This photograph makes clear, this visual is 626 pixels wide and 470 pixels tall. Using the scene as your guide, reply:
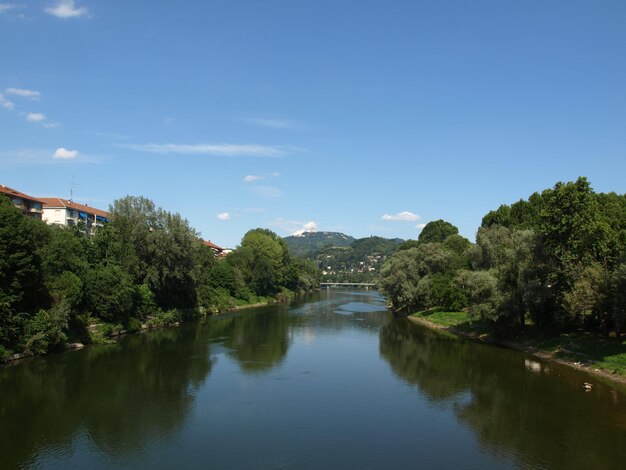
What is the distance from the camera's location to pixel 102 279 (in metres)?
45.6

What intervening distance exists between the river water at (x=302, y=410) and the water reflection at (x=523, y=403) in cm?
9

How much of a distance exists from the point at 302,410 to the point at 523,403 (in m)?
12.5

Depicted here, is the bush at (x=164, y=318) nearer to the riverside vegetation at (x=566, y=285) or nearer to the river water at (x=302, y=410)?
the river water at (x=302, y=410)

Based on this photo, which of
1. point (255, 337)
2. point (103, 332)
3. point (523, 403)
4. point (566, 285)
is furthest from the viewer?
point (255, 337)

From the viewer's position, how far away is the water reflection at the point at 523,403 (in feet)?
67.4

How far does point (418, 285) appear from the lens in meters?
71.4

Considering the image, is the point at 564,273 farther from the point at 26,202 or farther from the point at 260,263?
the point at 26,202

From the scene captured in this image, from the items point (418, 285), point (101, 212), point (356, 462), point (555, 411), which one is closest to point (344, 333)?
point (418, 285)

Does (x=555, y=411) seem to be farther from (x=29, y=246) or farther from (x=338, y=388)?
(x=29, y=246)

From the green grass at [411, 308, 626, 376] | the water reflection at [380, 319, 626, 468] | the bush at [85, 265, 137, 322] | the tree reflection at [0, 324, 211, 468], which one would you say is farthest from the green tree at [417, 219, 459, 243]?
the tree reflection at [0, 324, 211, 468]

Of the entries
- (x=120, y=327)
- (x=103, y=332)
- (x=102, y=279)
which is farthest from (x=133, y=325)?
(x=102, y=279)

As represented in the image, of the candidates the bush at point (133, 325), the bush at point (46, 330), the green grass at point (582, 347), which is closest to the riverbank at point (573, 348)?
the green grass at point (582, 347)

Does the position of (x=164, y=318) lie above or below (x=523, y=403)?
above

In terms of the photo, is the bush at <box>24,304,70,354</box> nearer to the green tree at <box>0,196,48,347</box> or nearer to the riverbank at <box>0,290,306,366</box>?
the riverbank at <box>0,290,306,366</box>
